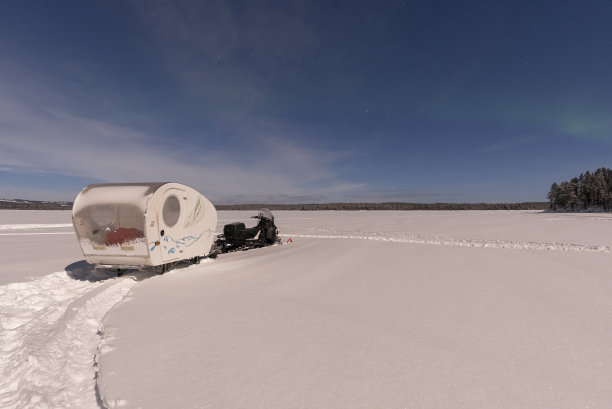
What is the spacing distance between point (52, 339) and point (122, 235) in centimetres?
328

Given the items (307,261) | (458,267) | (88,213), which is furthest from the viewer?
(307,261)

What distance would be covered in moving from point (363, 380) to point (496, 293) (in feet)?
13.7

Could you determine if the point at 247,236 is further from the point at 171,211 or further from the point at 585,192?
the point at 585,192

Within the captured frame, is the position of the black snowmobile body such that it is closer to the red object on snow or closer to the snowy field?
the red object on snow

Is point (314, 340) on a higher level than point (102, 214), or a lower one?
lower

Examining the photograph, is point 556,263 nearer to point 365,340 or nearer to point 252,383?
point 365,340

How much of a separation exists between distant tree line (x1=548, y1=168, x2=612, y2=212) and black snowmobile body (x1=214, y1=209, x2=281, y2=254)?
75.1 metres

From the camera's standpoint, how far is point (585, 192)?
58750mm

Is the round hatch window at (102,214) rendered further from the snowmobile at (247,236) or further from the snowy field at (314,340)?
the snowmobile at (247,236)

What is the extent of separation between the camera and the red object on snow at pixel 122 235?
6746 mm

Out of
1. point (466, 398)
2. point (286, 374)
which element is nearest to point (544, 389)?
point (466, 398)

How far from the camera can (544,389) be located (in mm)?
2590

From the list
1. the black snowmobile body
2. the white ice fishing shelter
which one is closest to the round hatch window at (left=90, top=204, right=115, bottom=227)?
the white ice fishing shelter

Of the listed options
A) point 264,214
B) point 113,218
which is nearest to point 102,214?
point 113,218
